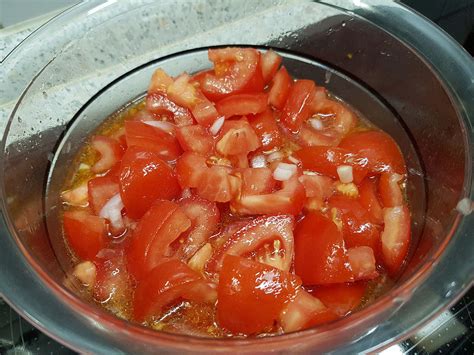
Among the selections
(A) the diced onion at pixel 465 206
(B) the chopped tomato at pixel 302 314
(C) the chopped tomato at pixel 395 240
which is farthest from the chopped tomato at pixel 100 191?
(A) the diced onion at pixel 465 206

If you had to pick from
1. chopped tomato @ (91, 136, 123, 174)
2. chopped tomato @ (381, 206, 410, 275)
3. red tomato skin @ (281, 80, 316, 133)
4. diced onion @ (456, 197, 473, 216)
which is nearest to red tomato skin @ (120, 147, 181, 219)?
chopped tomato @ (91, 136, 123, 174)

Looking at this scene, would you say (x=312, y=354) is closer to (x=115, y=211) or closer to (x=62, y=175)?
(x=115, y=211)

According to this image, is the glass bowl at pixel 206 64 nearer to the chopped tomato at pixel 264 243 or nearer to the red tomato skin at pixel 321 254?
the red tomato skin at pixel 321 254

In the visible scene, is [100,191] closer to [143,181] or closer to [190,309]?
[143,181]

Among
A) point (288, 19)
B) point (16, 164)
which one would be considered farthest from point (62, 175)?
point (288, 19)

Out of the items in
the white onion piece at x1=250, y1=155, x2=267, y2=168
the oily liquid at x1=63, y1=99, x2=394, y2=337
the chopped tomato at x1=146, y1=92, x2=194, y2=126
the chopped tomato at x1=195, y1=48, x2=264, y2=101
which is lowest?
the oily liquid at x1=63, y1=99, x2=394, y2=337

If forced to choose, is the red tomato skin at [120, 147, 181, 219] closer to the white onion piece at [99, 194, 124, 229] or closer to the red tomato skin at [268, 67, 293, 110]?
the white onion piece at [99, 194, 124, 229]
